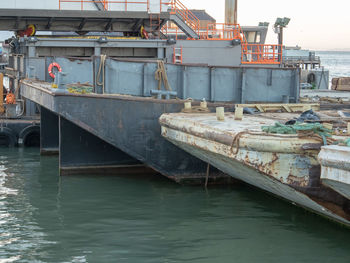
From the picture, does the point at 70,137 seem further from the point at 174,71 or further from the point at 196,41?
the point at 196,41

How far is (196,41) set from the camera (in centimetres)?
2208

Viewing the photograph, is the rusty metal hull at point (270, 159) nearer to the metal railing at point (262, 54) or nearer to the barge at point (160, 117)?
the barge at point (160, 117)

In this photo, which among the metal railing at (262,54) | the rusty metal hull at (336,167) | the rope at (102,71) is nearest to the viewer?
the rusty metal hull at (336,167)

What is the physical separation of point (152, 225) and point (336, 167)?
3.49 m

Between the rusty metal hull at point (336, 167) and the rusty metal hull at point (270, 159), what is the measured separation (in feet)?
1.69

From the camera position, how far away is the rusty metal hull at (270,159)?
26.7 feet

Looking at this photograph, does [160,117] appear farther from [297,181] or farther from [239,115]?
[297,181]

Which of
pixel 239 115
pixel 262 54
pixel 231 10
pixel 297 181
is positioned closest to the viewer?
pixel 297 181

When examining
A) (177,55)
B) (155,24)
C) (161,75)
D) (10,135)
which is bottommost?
(10,135)

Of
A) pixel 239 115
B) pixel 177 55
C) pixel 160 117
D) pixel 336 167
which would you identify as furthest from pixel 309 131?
pixel 177 55

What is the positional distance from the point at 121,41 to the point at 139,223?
11377 mm

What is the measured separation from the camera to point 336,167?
732cm

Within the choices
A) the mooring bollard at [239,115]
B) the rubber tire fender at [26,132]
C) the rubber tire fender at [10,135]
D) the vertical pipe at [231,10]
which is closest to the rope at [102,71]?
the mooring bollard at [239,115]

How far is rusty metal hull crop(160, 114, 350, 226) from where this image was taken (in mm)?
8148
